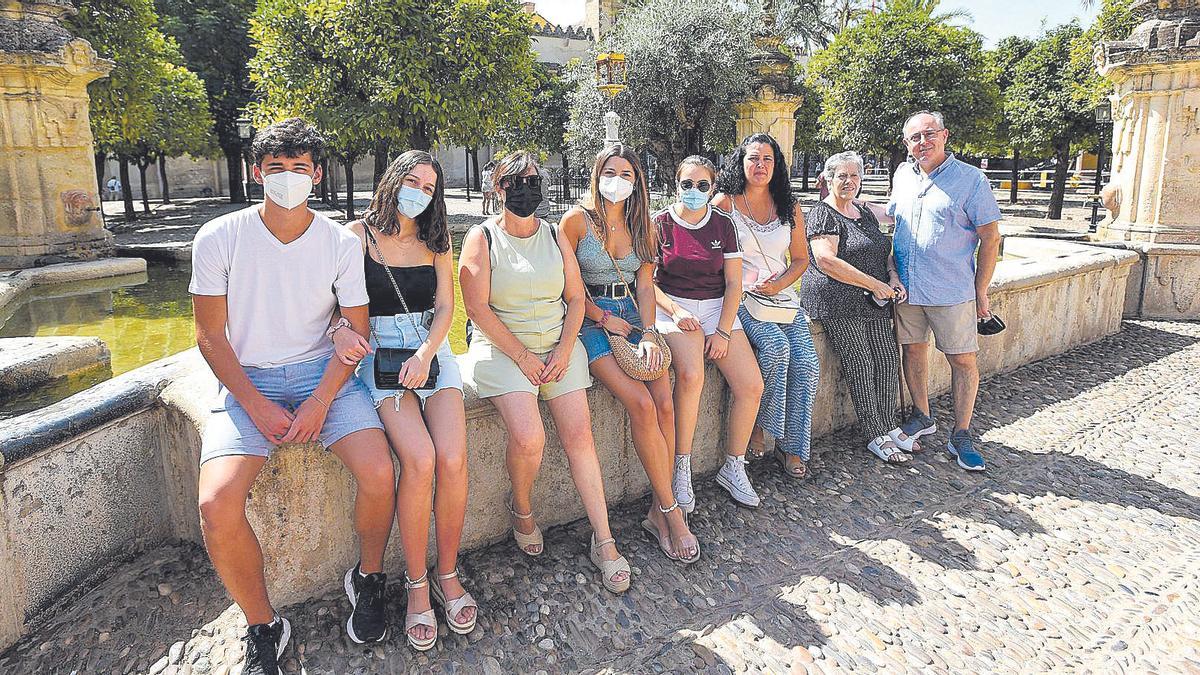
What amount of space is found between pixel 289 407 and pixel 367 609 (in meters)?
0.75

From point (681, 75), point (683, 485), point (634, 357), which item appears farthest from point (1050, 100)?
point (634, 357)

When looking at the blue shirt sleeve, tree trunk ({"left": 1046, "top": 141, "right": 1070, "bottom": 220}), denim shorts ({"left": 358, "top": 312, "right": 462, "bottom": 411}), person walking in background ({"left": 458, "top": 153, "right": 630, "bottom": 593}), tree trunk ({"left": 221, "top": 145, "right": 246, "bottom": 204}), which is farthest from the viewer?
tree trunk ({"left": 221, "top": 145, "right": 246, "bottom": 204})

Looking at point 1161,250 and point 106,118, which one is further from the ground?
point 106,118

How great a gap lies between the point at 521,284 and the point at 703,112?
55.7 feet

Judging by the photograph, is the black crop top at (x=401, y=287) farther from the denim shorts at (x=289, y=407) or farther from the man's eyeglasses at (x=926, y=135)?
the man's eyeglasses at (x=926, y=135)

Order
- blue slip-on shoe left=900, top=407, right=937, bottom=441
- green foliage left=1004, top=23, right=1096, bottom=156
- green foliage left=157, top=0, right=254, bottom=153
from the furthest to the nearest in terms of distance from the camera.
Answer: green foliage left=157, top=0, right=254, bottom=153 → green foliage left=1004, top=23, right=1096, bottom=156 → blue slip-on shoe left=900, top=407, right=937, bottom=441

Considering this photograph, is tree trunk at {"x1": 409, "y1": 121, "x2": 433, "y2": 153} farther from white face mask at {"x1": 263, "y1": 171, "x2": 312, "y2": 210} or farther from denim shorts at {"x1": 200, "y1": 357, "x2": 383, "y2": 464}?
denim shorts at {"x1": 200, "y1": 357, "x2": 383, "y2": 464}

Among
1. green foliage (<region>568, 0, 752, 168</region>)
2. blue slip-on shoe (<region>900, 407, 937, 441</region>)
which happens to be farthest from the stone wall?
green foliage (<region>568, 0, 752, 168</region>)

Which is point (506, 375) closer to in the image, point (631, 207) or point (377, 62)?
point (631, 207)

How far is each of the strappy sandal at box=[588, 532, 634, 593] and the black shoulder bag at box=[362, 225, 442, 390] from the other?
0.93 m

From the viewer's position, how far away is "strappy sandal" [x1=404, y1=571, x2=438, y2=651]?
2.61 meters

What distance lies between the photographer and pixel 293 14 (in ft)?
42.3

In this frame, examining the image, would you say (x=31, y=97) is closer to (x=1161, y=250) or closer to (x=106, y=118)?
(x=106, y=118)

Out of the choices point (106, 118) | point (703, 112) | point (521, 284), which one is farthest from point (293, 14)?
point (521, 284)
